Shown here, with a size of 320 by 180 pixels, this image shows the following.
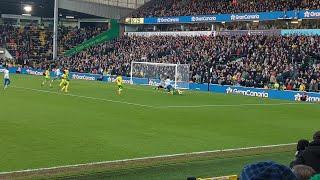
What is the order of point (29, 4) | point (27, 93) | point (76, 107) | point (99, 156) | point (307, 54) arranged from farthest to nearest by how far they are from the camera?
1. point (29, 4)
2. point (307, 54)
3. point (27, 93)
4. point (76, 107)
5. point (99, 156)

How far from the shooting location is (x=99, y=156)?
1513 cm

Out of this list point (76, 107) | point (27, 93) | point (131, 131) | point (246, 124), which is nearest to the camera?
point (131, 131)

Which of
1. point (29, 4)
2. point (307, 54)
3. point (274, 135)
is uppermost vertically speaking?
point (29, 4)

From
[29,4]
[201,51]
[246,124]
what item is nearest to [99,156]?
[246,124]

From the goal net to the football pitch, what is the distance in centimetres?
1237

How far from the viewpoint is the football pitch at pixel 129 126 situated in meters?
15.8

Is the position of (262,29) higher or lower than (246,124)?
higher

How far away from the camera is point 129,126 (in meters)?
21.9

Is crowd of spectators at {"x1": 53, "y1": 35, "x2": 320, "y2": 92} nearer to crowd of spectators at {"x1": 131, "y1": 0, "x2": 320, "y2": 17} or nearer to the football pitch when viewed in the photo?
crowd of spectators at {"x1": 131, "y1": 0, "x2": 320, "y2": 17}

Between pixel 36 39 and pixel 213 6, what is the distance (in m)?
33.3

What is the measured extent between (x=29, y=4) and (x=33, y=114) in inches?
2329

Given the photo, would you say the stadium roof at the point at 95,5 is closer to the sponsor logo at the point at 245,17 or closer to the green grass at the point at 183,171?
the sponsor logo at the point at 245,17

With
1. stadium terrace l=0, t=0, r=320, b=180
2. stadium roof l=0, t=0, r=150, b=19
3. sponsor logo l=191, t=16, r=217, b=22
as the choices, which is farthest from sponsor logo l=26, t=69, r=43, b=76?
sponsor logo l=191, t=16, r=217, b=22

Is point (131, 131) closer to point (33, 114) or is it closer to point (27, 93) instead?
point (33, 114)
